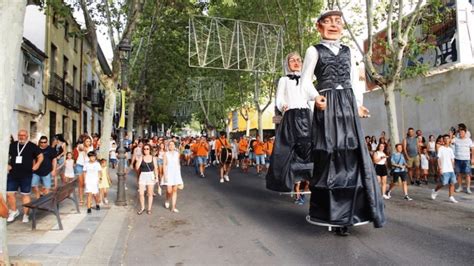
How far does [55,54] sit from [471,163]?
60.6ft

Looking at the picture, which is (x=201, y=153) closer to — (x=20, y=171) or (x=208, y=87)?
(x=20, y=171)

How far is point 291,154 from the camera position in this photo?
7801 mm

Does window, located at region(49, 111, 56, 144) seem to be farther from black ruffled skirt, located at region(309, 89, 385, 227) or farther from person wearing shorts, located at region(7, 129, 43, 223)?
black ruffled skirt, located at region(309, 89, 385, 227)

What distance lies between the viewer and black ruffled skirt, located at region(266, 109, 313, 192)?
771cm

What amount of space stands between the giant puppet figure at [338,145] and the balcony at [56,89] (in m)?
16.8

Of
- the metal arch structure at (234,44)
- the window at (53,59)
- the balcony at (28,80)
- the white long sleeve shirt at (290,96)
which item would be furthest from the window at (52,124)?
the white long sleeve shirt at (290,96)

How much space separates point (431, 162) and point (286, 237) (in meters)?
9.68

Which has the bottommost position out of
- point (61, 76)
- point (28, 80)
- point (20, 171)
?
point (20, 171)

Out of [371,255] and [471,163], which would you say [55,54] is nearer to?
[471,163]

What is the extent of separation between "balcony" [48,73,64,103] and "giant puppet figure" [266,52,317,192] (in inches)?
589

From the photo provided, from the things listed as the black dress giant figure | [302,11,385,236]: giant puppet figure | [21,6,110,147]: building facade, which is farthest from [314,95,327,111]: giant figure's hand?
[21,6,110,147]: building facade

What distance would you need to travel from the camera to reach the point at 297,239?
256 inches

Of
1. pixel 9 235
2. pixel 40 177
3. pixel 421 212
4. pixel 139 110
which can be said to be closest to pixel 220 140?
pixel 40 177

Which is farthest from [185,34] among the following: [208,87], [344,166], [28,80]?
[344,166]
